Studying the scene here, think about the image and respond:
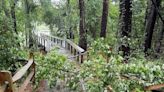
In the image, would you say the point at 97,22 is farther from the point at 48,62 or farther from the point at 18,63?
the point at 48,62

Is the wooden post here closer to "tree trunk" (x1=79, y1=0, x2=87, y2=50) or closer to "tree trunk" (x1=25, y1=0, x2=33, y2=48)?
"tree trunk" (x1=79, y1=0, x2=87, y2=50)

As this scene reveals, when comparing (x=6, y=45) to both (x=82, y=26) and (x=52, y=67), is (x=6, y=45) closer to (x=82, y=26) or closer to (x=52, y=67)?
(x=52, y=67)

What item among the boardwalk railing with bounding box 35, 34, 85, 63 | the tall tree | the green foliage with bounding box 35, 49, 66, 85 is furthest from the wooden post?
the boardwalk railing with bounding box 35, 34, 85, 63

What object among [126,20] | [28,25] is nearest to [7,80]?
[126,20]

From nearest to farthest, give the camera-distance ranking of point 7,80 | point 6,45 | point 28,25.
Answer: point 7,80, point 6,45, point 28,25

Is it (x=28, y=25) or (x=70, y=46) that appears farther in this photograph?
(x=28, y=25)

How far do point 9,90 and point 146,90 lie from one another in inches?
77.8

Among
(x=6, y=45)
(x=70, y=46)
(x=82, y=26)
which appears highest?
(x=82, y=26)

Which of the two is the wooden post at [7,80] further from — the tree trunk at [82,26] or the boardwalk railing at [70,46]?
the tree trunk at [82,26]

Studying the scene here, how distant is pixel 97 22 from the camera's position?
21.8m

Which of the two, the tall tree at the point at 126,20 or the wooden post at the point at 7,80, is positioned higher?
the tall tree at the point at 126,20

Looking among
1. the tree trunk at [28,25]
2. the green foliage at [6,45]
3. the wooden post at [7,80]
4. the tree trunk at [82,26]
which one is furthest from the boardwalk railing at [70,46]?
the wooden post at [7,80]

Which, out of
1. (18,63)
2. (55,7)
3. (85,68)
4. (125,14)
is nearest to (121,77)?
(85,68)

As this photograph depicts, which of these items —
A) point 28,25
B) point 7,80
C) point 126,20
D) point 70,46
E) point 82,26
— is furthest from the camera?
point 28,25
